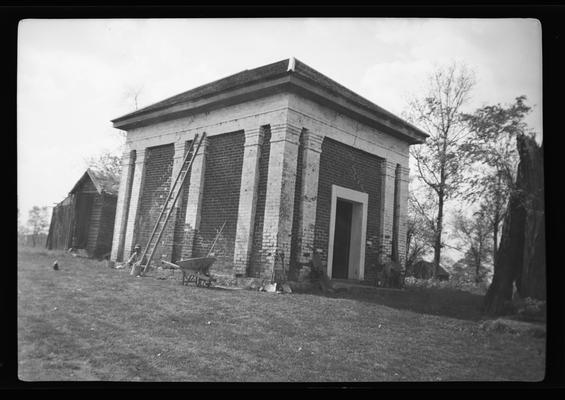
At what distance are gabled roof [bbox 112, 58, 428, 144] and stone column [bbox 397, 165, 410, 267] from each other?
0.45 metres

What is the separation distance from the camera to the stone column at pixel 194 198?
4.54 metres

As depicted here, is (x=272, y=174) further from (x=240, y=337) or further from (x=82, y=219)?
(x=82, y=219)

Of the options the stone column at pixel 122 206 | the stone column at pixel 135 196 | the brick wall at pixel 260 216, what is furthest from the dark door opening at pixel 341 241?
the stone column at pixel 122 206

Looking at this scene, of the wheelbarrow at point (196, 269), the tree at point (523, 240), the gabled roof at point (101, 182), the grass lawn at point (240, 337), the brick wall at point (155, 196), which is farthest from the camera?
the brick wall at point (155, 196)

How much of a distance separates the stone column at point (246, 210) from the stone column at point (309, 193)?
0.59 metres

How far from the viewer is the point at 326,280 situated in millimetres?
4453

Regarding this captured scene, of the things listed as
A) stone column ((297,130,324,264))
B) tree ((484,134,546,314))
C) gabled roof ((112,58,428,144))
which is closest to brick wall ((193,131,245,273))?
gabled roof ((112,58,428,144))

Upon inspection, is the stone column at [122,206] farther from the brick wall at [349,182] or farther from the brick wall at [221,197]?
the brick wall at [349,182]

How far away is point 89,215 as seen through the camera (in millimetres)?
4402

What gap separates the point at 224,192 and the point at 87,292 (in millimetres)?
1854

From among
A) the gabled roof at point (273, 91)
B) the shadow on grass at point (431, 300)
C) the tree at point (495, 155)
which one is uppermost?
the gabled roof at point (273, 91)

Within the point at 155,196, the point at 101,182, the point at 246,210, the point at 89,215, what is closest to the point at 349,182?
the point at 246,210

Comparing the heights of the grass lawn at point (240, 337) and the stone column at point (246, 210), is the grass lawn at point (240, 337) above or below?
below

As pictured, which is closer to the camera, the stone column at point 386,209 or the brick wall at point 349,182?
the stone column at point 386,209
